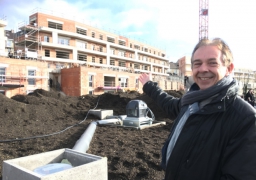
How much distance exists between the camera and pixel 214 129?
1.61 m

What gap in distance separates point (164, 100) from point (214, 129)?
4.58ft

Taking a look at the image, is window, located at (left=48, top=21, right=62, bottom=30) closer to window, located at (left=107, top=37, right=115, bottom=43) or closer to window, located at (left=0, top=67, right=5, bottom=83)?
window, located at (left=107, top=37, right=115, bottom=43)

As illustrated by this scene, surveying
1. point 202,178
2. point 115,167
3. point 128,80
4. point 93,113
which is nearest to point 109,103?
point 93,113

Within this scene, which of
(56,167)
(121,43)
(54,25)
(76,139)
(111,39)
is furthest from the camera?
(121,43)

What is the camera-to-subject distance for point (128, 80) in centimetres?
4250

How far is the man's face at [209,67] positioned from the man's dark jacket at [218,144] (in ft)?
0.69

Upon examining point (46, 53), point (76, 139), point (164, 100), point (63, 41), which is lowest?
point (76, 139)

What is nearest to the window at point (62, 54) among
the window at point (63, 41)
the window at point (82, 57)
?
the window at point (63, 41)

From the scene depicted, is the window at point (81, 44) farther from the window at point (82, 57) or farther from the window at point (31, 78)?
the window at point (31, 78)

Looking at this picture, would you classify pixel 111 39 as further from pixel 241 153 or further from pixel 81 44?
pixel 241 153

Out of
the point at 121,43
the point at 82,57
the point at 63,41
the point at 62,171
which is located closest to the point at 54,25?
the point at 63,41

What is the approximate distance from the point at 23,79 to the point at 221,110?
92.2 ft

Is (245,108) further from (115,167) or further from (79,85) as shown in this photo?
(79,85)

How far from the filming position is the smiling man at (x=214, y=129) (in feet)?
4.85
